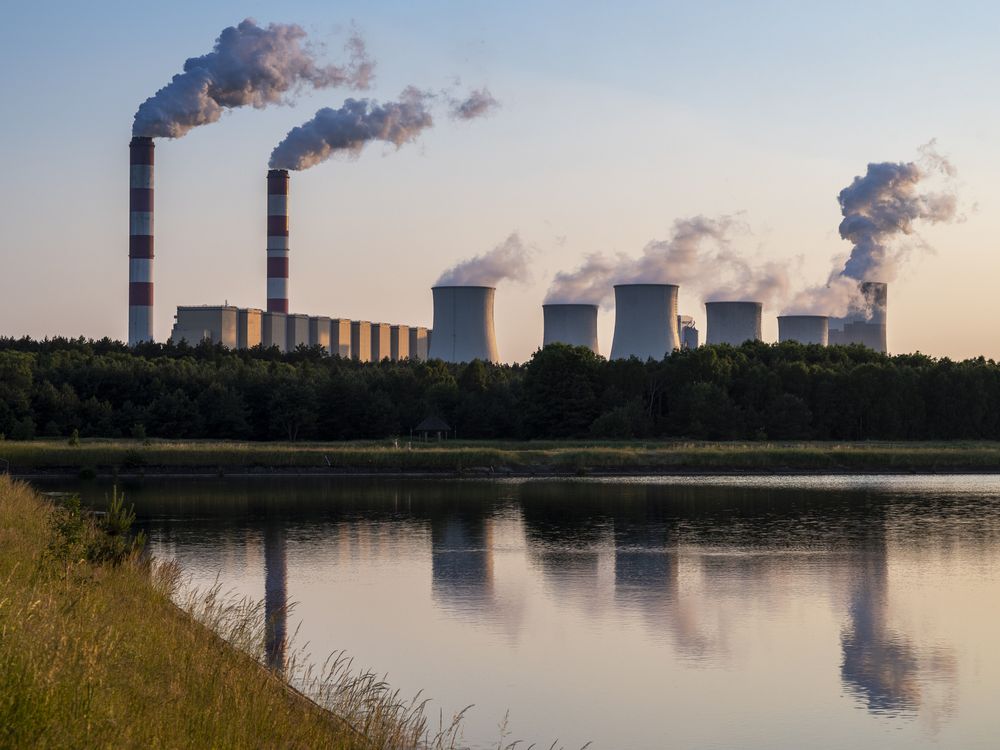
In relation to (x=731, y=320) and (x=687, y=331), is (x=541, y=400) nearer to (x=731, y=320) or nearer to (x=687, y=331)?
(x=731, y=320)

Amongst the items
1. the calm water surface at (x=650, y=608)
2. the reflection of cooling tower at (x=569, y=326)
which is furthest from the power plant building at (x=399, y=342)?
the calm water surface at (x=650, y=608)

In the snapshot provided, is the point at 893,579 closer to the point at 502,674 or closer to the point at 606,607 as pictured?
the point at 606,607

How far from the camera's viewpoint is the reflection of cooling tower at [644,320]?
73812mm

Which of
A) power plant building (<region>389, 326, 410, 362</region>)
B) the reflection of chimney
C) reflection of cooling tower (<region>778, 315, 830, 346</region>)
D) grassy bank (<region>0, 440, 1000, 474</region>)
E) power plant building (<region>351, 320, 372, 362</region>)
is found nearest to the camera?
the reflection of chimney

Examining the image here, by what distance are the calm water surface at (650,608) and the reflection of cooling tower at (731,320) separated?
154 feet

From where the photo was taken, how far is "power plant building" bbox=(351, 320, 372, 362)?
112 metres

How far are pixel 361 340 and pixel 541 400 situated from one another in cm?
4597

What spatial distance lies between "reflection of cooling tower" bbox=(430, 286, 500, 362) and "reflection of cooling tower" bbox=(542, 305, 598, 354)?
163 inches

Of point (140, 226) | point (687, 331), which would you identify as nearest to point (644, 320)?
point (140, 226)

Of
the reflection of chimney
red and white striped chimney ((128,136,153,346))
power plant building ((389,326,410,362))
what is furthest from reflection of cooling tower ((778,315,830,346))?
the reflection of chimney

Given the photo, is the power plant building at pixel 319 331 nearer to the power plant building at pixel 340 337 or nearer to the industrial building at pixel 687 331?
the power plant building at pixel 340 337

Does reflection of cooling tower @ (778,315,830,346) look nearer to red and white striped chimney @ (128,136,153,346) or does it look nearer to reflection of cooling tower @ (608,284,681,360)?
reflection of cooling tower @ (608,284,681,360)

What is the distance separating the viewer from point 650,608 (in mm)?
18906

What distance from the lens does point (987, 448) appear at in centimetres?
6384
